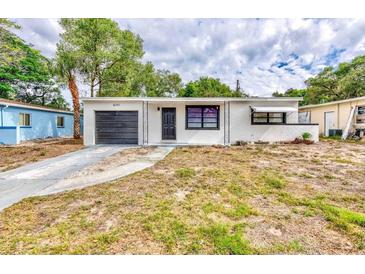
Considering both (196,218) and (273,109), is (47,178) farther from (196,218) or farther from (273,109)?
(273,109)

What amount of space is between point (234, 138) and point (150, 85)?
61.1 ft

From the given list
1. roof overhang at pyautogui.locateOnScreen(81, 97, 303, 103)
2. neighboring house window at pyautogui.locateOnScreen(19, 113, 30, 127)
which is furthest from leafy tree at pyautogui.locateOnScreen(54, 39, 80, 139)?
roof overhang at pyautogui.locateOnScreen(81, 97, 303, 103)

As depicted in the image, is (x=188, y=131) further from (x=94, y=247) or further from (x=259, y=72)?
(x=259, y=72)

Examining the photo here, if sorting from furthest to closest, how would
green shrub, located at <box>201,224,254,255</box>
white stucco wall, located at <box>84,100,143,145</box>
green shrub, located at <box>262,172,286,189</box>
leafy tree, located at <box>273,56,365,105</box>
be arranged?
leafy tree, located at <box>273,56,365,105</box>, white stucco wall, located at <box>84,100,143,145</box>, green shrub, located at <box>262,172,286,189</box>, green shrub, located at <box>201,224,254,255</box>

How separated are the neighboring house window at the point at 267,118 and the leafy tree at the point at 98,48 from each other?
38.4 ft

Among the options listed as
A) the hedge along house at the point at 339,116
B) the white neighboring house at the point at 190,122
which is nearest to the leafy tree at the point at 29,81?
the white neighboring house at the point at 190,122

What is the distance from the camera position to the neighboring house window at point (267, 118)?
11.2 metres

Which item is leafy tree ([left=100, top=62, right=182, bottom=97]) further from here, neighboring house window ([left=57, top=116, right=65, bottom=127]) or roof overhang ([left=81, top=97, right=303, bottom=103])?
roof overhang ([left=81, top=97, right=303, bottom=103])

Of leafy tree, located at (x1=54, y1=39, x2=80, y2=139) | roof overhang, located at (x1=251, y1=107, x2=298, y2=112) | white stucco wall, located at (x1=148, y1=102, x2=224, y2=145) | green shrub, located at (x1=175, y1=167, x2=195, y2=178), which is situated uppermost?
leafy tree, located at (x1=54, y1=39, x2=80, y2=139)

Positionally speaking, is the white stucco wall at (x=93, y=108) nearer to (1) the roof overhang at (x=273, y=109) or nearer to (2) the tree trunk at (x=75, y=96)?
(2) the tree trunk at (x=75, y=96)

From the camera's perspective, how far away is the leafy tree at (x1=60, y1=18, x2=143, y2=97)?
1442 cm

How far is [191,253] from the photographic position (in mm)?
2104

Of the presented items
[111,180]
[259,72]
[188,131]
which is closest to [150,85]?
[259,72]

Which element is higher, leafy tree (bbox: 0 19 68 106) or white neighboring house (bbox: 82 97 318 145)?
leafy tree (bbox: 0 19 68 106)
